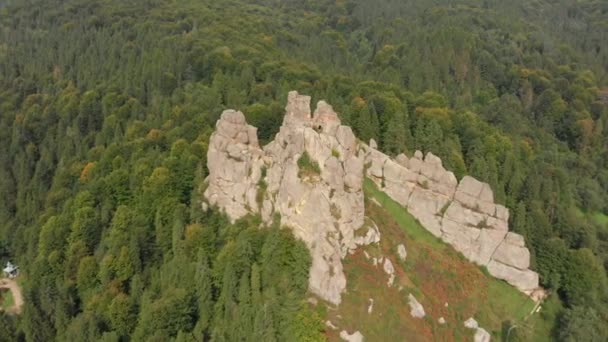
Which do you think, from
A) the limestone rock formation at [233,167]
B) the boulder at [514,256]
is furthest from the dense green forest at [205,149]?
the boulder at [514,256]

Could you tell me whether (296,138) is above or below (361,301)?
above

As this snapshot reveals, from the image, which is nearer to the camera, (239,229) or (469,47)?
(239,229)

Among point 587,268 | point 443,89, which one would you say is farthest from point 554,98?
point 587,268

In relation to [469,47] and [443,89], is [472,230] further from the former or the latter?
[469,47]

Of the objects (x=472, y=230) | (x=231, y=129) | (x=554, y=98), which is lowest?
(x=554, y=98)

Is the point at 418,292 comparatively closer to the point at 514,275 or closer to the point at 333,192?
the point at 333,192

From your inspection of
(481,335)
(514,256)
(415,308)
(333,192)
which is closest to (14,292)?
(333,192)
